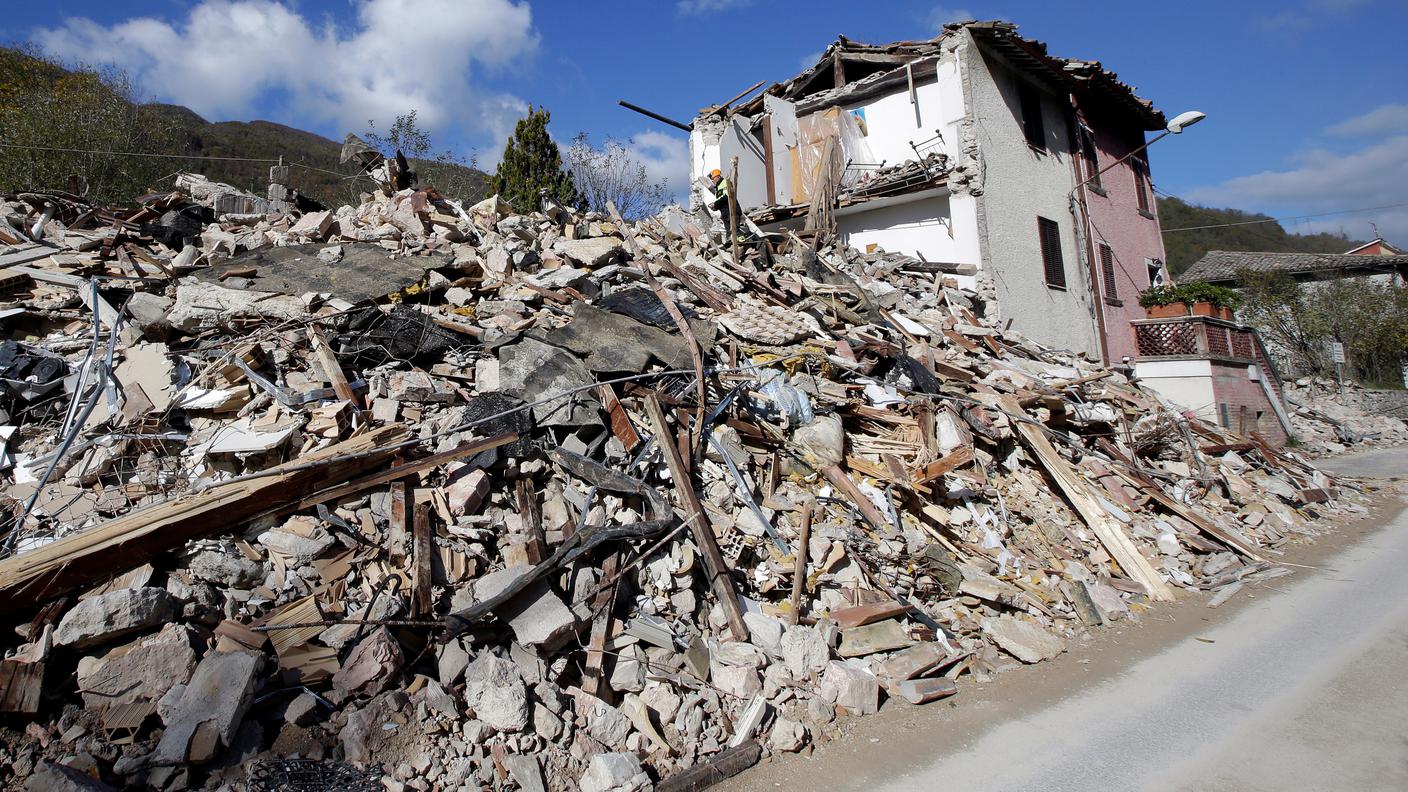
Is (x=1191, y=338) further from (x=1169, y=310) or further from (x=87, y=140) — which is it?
(x=87, y=140)

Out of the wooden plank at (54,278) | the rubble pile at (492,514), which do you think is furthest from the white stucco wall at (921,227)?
the wooden plank at (54,278)

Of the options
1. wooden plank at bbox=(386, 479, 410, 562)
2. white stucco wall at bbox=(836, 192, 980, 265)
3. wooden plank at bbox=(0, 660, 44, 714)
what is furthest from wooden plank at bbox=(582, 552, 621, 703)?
white stucco wall at bbox=(836, 192, 980, 265)

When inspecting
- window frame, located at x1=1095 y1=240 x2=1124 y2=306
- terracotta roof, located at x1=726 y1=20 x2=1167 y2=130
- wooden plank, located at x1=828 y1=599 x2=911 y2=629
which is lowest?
wooden plank, located at x1=828 y1=599 x2=911 y2=629

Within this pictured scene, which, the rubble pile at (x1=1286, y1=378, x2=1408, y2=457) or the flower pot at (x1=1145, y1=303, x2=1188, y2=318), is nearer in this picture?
the flower pot at (x1=1145, y1=303, x2=1188, y2=318)

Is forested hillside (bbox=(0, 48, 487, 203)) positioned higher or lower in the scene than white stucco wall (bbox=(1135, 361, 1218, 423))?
higher

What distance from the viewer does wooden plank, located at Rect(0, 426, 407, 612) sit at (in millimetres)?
3852

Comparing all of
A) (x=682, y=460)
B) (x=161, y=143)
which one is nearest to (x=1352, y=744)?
(x=682, y=460)

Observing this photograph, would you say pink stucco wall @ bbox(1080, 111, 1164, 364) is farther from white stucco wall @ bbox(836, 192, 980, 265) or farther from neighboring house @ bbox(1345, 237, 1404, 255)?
neighboring house @ bbox(1345, 237, 1404, 255)

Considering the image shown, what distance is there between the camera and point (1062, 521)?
782 centimetres

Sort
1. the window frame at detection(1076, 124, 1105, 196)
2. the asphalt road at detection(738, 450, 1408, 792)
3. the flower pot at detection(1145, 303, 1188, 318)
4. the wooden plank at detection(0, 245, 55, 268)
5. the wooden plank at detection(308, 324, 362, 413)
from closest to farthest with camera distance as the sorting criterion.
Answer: the asphalt road at detection(738, 450, 1408, 792) < the wooden plank at detection(308, 324, 362, 413) < the wooden plank at detection(0, 245, 55, 268) < the flower pot at detection(1145, 303, 1188, 318) < the window frame at detection(1076, 124, 1105, 196)

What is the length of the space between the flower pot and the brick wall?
60.9 inches

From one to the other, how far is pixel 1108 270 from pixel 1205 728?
1595 cm

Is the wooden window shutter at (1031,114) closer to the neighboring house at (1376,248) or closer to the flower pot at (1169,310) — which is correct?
the flower pot at (1169,310)

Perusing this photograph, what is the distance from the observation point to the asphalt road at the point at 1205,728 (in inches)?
158
